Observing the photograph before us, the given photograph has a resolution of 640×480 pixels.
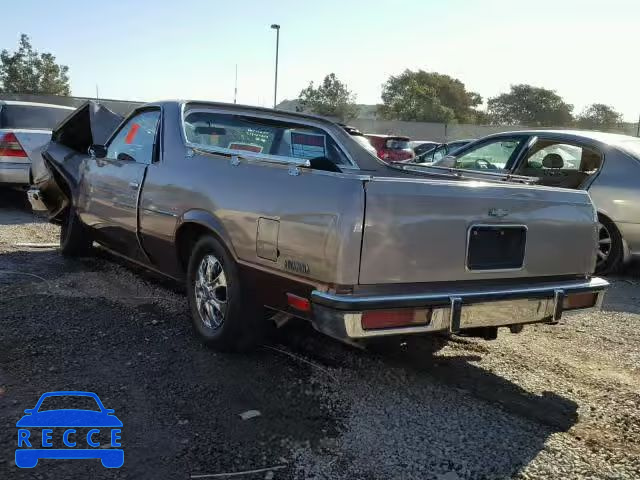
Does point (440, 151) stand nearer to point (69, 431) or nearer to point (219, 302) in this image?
point (219, 302)

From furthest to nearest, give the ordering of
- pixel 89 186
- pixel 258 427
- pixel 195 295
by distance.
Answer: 1. pixel 89 186
2. pixel 195 295
3. pixel 258 427

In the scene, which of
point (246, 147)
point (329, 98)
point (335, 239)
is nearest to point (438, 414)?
point (335, 239)

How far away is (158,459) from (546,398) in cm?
222

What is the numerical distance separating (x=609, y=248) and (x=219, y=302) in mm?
4695

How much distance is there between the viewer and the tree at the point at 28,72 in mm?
45656

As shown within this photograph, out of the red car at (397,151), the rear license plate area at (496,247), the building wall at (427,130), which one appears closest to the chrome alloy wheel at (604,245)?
the rear license plate area at (496,247)

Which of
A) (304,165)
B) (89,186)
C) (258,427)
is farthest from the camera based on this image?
(89,186)

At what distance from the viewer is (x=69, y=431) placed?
300cm

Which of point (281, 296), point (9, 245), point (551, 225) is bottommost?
point (9, 245)

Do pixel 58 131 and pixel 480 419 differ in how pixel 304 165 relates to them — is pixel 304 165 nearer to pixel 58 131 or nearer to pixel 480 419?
pixel 480 419

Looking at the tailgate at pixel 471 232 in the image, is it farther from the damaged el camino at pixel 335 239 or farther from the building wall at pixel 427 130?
the building wall at pixel 427 130

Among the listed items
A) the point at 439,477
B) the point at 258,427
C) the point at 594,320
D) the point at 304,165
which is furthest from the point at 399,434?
the point at 594,320

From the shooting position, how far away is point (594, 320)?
5.32 metres

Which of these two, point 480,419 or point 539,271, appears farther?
point 539,271
